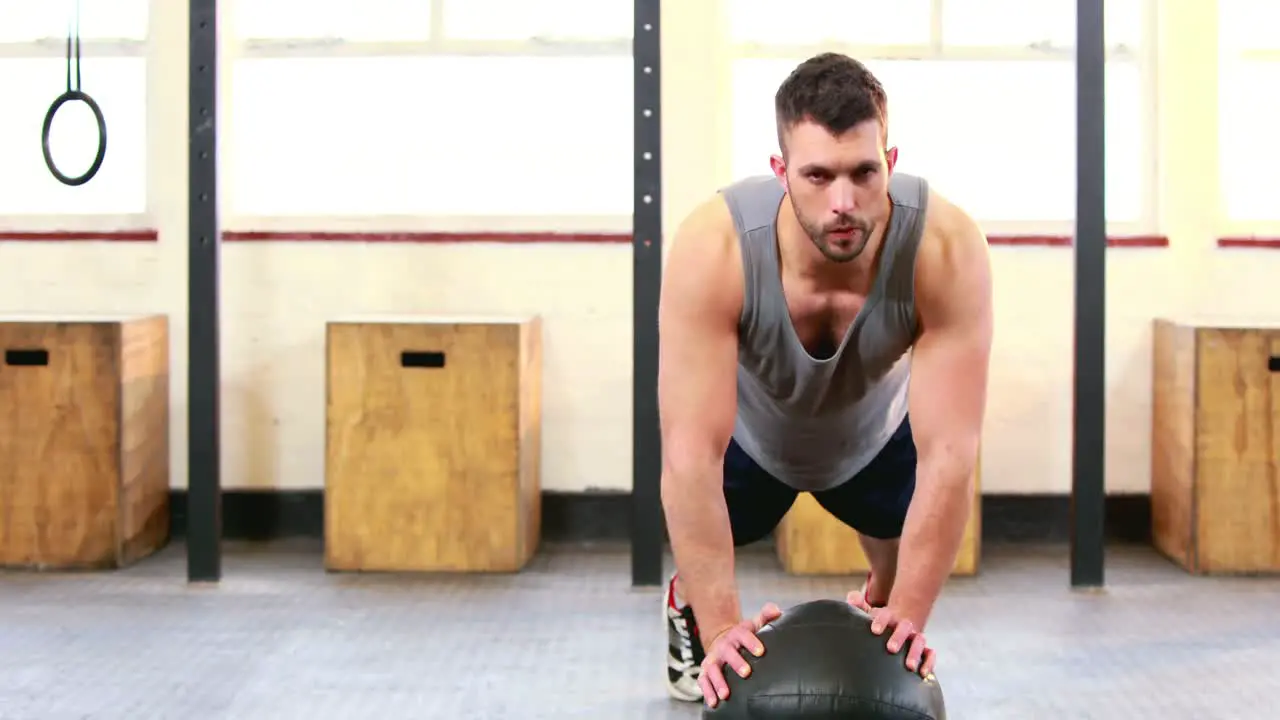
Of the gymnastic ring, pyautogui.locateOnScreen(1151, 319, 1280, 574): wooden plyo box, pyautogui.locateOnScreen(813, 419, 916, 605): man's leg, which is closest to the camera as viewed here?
pyautogui.locateOnScreen(813, 419, 916, 605): man's leg

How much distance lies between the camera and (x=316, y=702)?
295 cm

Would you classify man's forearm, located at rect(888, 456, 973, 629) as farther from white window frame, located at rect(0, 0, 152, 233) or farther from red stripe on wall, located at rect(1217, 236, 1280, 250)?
white window frame, located at rect(0, 0, 152, 233)

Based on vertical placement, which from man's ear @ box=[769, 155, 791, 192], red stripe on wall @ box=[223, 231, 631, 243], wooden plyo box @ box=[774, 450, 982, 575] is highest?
red stripe on wall @ box=[223, 231, 631, 243]

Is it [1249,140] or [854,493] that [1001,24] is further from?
[854,493]

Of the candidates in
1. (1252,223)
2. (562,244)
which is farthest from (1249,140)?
(562,244)

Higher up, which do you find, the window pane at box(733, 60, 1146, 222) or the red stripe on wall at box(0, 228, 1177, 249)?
the window pane at box(733, 60, 1146, 222)

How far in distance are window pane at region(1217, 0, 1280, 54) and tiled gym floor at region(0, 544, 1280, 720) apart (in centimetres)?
165

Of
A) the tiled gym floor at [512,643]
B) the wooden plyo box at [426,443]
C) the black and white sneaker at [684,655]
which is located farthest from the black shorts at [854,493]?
the wooden plyo box at [426,443]

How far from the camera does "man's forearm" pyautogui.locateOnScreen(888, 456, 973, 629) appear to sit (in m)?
2.10

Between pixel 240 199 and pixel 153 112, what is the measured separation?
373 mm

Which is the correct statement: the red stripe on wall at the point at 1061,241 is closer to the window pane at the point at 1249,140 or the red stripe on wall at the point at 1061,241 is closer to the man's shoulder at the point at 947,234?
the window pane at the point at 1249,140

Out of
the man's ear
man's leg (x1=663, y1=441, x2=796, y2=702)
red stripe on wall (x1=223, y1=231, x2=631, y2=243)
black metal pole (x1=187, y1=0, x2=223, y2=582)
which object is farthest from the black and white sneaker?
red stripe on wall (x1=223, y1=231, x2=631, y2=243)

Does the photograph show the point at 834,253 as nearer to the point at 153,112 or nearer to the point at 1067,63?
the point at 1067,63

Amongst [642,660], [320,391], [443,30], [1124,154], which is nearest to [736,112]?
[443,30]
